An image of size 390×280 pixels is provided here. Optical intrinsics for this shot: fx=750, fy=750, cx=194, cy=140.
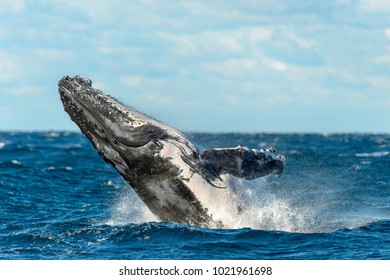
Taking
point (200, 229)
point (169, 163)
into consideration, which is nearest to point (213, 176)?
point (169, 163)

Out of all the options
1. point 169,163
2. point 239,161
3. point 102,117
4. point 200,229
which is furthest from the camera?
point 102,117

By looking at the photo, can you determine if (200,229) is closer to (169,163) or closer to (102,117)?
(169,163)

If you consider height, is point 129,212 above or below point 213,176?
above

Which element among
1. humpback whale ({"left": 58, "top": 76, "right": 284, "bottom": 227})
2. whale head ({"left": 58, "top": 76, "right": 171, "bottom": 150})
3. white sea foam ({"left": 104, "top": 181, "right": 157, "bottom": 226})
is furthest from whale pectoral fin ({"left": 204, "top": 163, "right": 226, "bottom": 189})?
white sea foam ({"left": 104, "top": 181, "right": 157, "bottom": 226})

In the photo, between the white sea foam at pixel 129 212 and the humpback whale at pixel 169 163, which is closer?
the humpback whale at pixel 169 163

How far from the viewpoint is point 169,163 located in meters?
15.2

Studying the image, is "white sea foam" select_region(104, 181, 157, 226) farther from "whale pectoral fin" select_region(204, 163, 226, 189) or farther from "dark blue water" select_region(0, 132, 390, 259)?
"whale pectoral fin" select_region(204, 163, 226, 189)

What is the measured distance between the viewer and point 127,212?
57.9ft

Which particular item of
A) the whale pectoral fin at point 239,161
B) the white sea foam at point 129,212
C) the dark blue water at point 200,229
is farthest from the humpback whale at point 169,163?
the white sea foam at point 129,212

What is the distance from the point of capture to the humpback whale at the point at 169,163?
49.7 ft

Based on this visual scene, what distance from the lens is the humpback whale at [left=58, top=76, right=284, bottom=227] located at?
15.1 m

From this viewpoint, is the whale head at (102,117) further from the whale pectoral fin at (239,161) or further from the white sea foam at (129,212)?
the white sea foam at (129,212)

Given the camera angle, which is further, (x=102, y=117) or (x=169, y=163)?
(x=102, y=117)

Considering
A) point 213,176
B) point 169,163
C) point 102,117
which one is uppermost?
point 102,117
